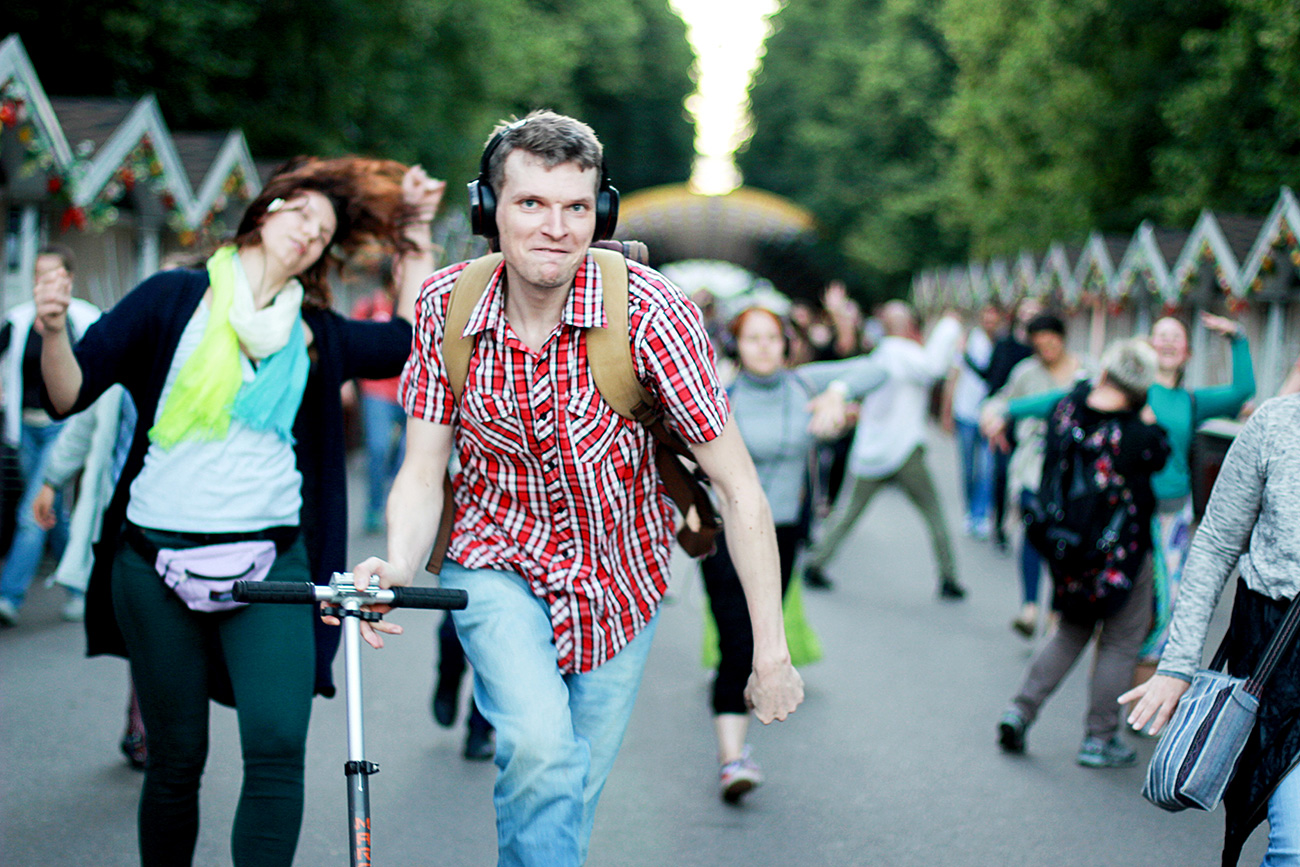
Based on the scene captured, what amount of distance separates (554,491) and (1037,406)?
13.9ft

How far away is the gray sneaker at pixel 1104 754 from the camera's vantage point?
541cm

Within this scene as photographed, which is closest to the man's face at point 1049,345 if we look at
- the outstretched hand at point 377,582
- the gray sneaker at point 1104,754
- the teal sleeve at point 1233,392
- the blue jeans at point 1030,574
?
the blue jeans at point 1030,574

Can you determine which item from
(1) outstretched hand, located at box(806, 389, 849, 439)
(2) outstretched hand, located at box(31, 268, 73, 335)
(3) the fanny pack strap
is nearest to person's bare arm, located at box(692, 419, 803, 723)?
(3) the fanny pack strap

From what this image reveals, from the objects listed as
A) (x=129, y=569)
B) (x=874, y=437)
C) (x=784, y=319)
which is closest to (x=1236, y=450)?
(x=129, y=569)

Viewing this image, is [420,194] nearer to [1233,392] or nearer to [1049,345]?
[1233,392]

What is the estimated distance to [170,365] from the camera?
3.28 metres

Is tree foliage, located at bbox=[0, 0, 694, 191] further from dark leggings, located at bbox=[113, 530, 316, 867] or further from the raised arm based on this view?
dark leggings, located at bbox=[113, 530, 316, 867]

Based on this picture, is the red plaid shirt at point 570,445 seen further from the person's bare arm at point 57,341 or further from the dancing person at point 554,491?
the person's bare arm at point 57,341

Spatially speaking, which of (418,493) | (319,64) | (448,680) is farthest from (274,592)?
(319,64)

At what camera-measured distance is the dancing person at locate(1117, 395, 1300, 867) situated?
290cm

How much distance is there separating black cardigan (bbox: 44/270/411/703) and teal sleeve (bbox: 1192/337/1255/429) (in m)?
3.96

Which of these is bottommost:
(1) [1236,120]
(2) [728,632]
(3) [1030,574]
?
(3) [1030,574]

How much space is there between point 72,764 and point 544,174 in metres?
3.46

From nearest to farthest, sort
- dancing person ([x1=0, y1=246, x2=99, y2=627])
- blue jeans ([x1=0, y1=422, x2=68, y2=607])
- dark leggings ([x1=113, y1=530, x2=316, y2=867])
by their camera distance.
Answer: dark leggings ([x1=113, y1=530, x2=316, y2=867]) → dancing person ([x1=0, y1=246, x2=99, y2=627]) → blue jeans ([x1=0, y1=422, x2=68, y2=607])
